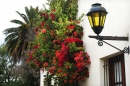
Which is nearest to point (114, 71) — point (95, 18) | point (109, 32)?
point (109, 32)

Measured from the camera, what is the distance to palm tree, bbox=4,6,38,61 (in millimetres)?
25156

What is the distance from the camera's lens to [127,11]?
7.19m

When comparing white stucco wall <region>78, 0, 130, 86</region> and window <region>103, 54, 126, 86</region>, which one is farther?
window <region>103, 54, 126, 86</region>

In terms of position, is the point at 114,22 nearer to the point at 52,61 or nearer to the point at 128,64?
the point at 128,64

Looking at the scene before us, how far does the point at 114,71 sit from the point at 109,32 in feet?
3.41

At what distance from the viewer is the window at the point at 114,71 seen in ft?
25.1

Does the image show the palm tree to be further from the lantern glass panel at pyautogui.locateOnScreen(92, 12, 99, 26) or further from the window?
the lantern glass panel at pyautogui.locateOnScreen(92, 12, 99, 26)

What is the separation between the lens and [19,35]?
2541 centimetres

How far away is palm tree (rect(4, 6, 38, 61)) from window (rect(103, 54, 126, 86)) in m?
17.0

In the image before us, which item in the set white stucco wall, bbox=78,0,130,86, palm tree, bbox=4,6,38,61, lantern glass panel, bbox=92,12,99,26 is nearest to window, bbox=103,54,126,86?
white stucco wall, bbox=78,0,130,86

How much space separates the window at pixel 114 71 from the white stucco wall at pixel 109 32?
20cm

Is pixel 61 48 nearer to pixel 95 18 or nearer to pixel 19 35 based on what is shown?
pixel 95 18

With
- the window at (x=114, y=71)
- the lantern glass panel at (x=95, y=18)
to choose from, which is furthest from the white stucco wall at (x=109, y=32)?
the lantern glass panel at (x=95, y=18)

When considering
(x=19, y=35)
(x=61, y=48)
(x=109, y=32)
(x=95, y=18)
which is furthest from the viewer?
(x=19, y=35)
